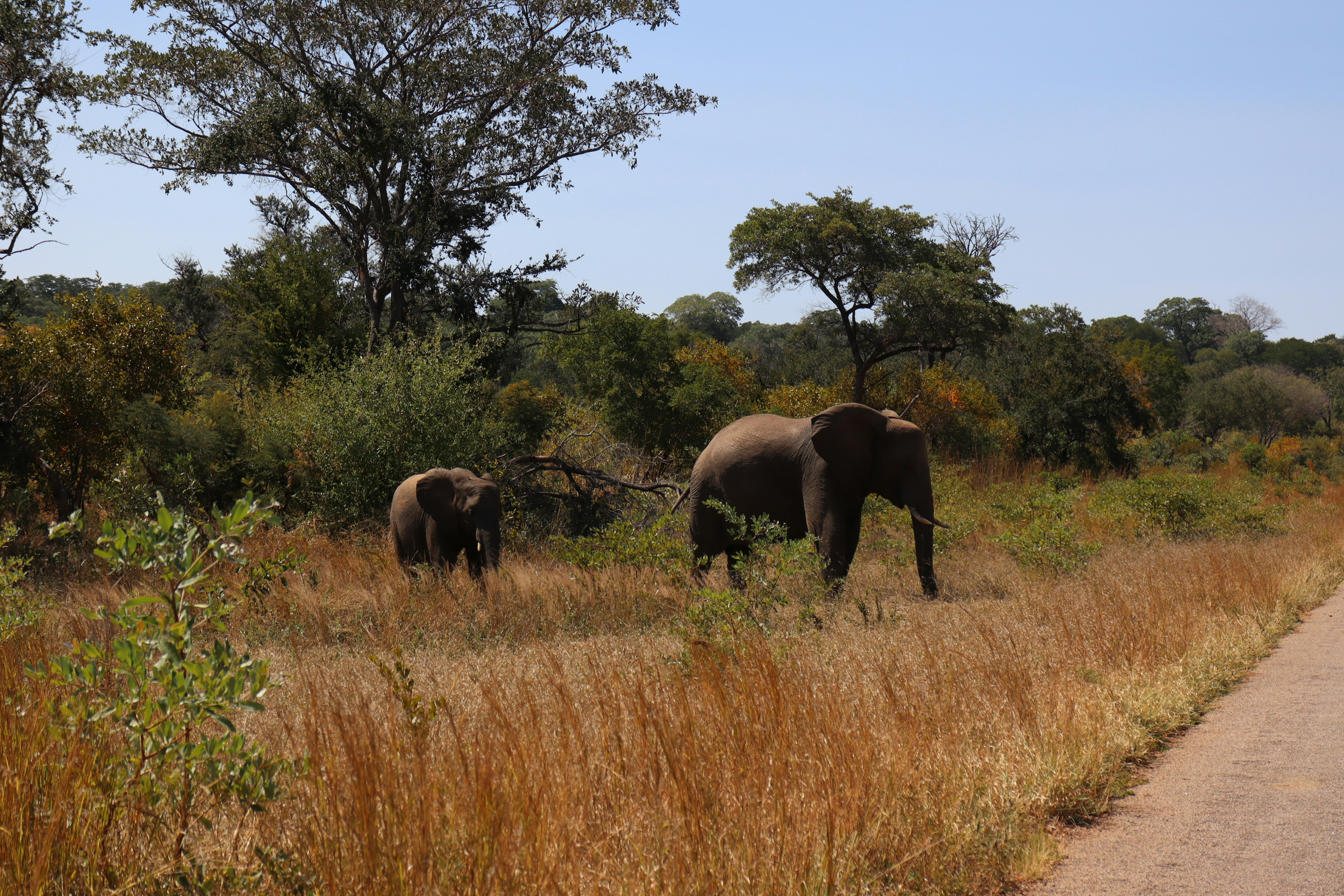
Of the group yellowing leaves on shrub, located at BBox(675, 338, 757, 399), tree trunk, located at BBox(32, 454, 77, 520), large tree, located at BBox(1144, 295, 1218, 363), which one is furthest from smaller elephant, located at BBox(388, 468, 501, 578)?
large tree, located at BBox(1144, 295, 1218, 363)

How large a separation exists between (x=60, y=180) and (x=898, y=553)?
15333 millimetres

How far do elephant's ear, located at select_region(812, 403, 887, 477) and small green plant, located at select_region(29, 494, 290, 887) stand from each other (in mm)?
7373

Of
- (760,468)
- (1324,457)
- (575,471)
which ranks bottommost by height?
(1324,457)

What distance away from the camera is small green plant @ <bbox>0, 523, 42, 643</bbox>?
552 centimetres

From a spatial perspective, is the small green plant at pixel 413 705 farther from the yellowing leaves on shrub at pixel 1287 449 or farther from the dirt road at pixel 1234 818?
the yellowing leaves on shrub at pixel 1287 449

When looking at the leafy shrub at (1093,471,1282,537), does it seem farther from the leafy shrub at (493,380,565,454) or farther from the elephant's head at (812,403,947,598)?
the leafy shrub at (493,380,565,454)

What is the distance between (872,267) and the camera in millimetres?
32062

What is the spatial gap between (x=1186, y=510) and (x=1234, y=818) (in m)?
13.2

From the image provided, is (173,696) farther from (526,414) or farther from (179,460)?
(526,414)

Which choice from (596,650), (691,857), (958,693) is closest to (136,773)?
(691,857)

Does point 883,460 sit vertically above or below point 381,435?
below

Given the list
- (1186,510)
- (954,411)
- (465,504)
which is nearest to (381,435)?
(465,504)

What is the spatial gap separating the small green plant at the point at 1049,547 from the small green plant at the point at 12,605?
960cm

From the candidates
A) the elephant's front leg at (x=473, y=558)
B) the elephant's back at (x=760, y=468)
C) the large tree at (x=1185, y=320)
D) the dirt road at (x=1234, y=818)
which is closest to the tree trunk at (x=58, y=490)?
the elephant's front leg at (x=473, y=558)
